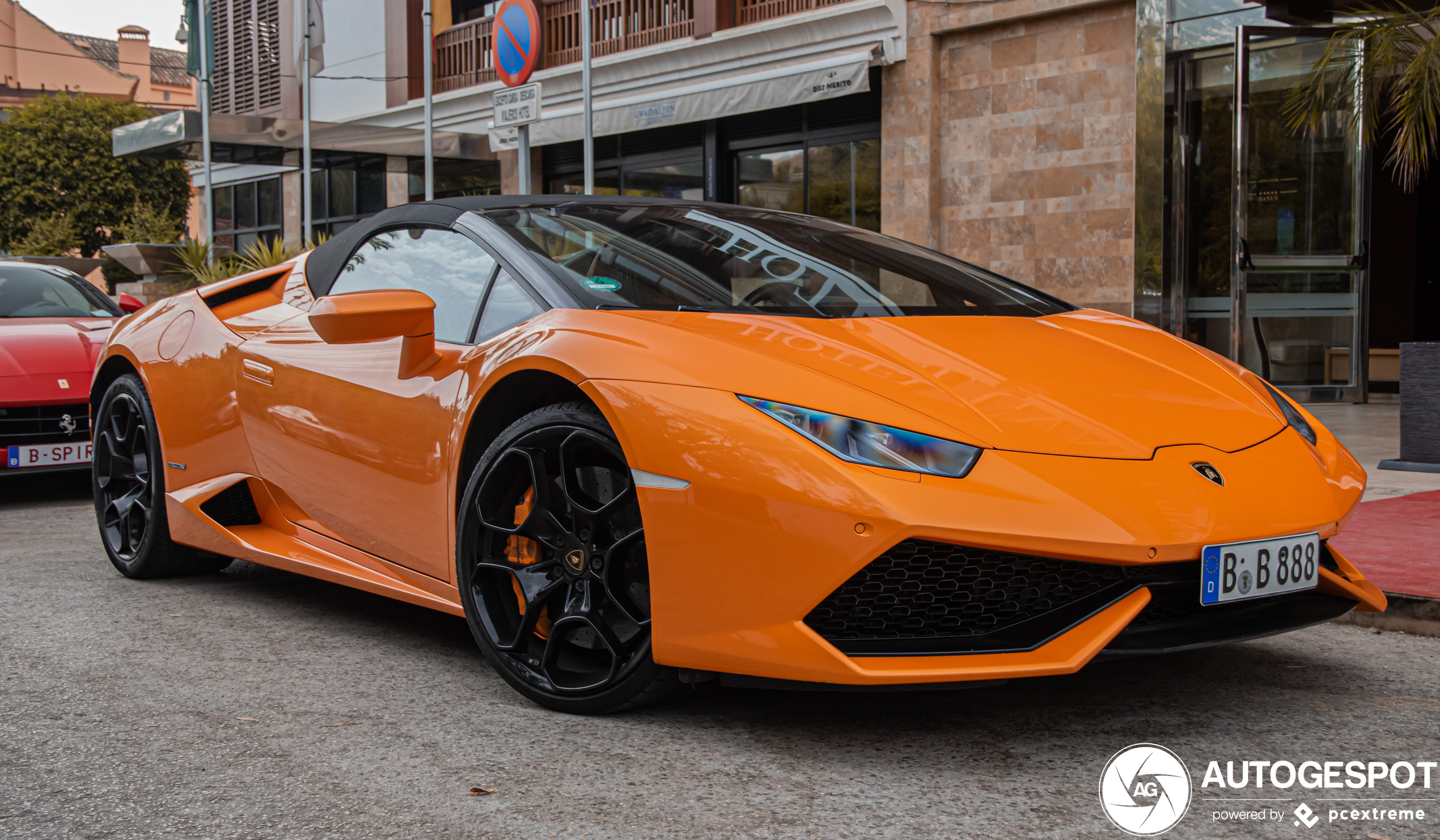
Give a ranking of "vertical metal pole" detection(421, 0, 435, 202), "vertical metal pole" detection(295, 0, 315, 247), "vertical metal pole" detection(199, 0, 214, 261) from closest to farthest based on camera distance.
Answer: "vertical metal pole" detection(421, 0, 435, 202) < "vertical metal pole" detection(295, 0, 315, 247) < "vertical metal pole" detection(199, 0, 214, 261)

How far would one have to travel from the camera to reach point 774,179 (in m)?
15.4

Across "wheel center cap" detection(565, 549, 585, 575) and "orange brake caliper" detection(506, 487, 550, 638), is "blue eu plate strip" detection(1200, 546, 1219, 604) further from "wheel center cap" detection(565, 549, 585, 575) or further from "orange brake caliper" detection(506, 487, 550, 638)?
"orange brake caliper" detection(506, 487, 550, 638)

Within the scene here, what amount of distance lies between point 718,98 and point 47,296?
29.5 feet

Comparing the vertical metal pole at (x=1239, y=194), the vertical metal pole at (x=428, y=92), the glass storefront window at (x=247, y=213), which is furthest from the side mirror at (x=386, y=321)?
the glass storefront window at (x=247, y=213)

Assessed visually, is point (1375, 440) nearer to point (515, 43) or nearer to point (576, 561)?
point (515, 43)

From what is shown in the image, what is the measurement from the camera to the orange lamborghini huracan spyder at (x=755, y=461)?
7.48ft

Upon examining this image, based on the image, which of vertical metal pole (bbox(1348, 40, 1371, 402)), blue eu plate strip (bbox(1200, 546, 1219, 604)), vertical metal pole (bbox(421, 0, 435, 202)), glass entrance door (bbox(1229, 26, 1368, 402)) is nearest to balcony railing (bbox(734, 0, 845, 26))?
vertical metal pole (bbox(421, 0, 435, 202))

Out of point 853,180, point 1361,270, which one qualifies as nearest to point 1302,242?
point 1361,270

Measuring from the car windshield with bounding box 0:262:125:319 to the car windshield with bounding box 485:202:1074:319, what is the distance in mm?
4884

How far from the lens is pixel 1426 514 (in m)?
5.10

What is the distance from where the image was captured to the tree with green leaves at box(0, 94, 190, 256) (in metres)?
36.7

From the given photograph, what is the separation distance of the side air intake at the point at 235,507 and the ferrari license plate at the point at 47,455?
2.61 metres

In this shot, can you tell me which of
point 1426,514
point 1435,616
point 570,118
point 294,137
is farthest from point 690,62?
point 1435,616

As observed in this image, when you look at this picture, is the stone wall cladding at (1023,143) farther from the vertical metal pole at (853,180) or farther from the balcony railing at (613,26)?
the balcony railing at (613,26)
